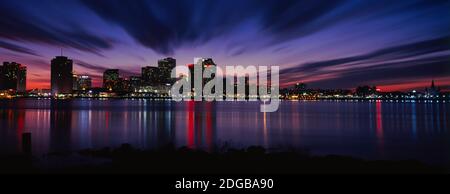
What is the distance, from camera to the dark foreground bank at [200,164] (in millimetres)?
11625

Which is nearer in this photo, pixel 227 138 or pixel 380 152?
pixel 380 152

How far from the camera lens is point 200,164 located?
12891 mm

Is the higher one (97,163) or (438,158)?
(97,163)

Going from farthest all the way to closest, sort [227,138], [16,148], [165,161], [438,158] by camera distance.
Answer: [227,138], [16,148], [438,158], [165,161]

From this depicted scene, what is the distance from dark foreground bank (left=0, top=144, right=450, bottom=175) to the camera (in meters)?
11.6

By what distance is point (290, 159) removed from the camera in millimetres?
14125

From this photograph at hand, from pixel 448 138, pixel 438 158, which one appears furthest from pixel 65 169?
pixel 448 138
